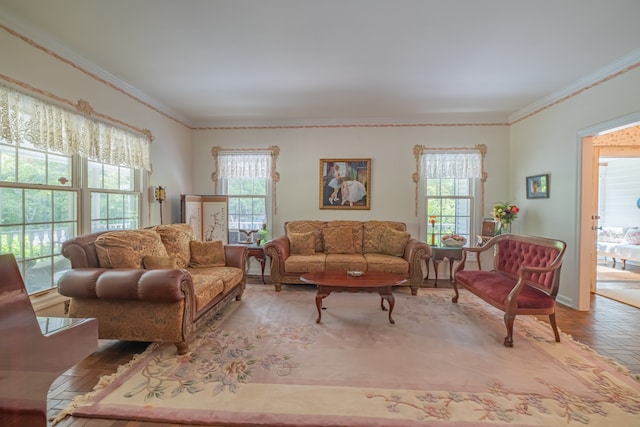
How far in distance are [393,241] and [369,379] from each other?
2.81m

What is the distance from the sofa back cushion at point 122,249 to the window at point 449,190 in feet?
14.2

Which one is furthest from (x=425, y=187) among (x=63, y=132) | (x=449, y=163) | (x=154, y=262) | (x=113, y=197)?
(x=63, y=132)

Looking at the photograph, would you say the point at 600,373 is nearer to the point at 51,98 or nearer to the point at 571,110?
the point at 571,110

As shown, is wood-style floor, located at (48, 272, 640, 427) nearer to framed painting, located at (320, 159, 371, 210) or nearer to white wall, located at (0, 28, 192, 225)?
white wall, located at (0, 28, 192, 225)

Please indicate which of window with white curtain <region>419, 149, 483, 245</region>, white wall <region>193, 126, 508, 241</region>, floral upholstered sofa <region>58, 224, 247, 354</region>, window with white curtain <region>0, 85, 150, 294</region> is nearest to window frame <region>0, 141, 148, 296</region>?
window with white curtain <region>0, 85, 150, 294</region>

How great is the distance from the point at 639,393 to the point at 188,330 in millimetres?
3377

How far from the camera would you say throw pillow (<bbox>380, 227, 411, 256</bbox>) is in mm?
4578

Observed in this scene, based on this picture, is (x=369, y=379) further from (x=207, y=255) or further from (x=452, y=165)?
(x=452, y=165)

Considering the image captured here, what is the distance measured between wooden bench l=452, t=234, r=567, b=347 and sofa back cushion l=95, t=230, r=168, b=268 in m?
3.54

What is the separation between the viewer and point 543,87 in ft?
12.5

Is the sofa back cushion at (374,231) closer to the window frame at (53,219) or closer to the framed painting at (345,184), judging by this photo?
the framed painting at (345,184)

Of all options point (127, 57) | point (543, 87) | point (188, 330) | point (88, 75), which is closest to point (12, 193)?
point (88, 75)

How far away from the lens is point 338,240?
481 cm

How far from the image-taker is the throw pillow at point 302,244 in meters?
4.65
